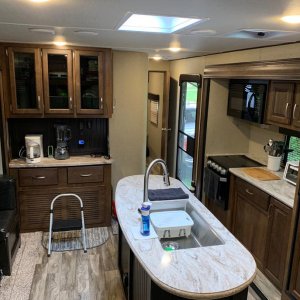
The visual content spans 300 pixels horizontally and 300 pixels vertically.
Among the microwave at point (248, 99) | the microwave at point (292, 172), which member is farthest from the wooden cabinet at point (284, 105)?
the microwave at point (292, 172)

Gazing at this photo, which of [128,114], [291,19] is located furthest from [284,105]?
[128,114]

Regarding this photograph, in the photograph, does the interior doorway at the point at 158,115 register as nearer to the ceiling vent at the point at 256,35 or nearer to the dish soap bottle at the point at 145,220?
the ceiling vent at the point at 256,35

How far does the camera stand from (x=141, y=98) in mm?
4102

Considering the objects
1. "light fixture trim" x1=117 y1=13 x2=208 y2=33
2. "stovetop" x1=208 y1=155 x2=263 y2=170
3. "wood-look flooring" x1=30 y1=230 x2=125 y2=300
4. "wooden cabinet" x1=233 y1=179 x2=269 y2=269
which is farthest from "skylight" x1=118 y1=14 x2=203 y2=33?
"wood-look flooring" x1=30 y1=230 x2=125 y2=300

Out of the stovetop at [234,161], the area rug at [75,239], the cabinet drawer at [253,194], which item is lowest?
the area rug at [75,239]

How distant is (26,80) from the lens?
362 centimetres

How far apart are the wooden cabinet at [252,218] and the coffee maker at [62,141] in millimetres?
2102

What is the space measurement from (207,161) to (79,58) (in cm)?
207

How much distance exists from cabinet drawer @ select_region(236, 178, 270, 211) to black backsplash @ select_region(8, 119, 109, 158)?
1.78m

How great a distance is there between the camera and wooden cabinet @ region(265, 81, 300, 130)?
9.21ft

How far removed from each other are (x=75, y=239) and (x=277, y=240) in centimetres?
224

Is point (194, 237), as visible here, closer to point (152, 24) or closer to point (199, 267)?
point (199, 267)

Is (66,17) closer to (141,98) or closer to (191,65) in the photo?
(141,98)

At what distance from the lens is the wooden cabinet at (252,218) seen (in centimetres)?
306
